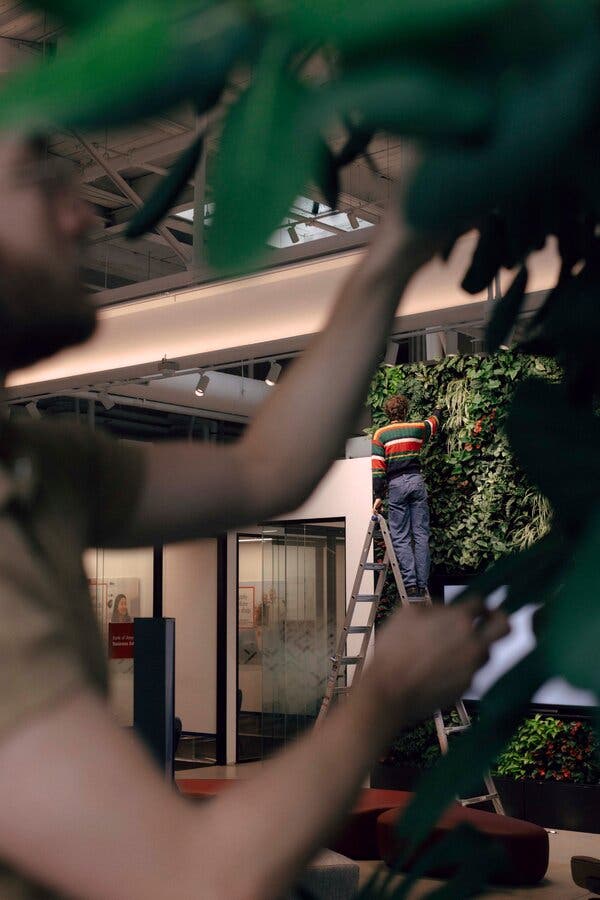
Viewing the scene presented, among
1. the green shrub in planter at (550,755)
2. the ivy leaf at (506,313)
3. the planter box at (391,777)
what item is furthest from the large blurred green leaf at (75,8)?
the planter box at (391,777)

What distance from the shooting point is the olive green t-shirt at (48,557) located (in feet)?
1.60

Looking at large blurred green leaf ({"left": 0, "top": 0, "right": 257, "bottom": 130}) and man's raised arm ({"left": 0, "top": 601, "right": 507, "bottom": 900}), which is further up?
large blurred green leaf ({"left": 0, "top": 0, "right": 257, "bottom": 130})

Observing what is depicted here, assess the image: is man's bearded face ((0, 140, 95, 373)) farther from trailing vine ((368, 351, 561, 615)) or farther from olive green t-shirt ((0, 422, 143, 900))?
trailing vine ((368, 351, 561, 615))

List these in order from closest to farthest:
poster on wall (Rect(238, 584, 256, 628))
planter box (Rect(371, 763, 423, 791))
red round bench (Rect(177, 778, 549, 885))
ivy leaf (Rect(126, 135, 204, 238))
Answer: ivy leaf (Rect(126, 135, 204, 238)), red round bench (Rect(177, 778, 549, 885)), planter box (Rect(371, 763, 423, 791)), poster on wall (Rect(238, 584, 256, 628))

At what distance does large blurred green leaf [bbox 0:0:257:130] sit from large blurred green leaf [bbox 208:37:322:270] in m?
0.02

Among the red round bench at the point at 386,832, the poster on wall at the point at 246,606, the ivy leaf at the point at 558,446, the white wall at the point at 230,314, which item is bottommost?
the red round bench at the point at 386,832

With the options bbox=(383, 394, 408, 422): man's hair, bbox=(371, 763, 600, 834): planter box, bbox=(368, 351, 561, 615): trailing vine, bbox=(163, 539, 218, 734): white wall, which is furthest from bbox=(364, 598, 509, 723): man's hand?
bbox=(163, 539, 218, 734): white wall

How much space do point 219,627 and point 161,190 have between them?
13.1m

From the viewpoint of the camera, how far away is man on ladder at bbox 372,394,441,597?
29.1 ft

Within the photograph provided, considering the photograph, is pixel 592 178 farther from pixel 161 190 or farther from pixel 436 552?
pixel 436 552

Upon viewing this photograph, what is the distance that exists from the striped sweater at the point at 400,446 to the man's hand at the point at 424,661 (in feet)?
27.7

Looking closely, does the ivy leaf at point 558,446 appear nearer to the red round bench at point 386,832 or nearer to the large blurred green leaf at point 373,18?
the large blurred green leaf at point 373,18

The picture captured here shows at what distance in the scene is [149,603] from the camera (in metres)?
13.8

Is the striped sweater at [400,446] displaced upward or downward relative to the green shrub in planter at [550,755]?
upward
